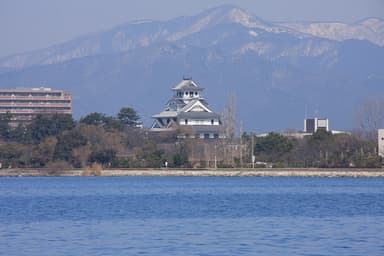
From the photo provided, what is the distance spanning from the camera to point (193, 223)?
3478 centimetres

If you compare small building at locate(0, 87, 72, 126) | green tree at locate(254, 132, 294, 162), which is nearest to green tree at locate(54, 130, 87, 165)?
green tree at locate(254, 132, 294, 162)

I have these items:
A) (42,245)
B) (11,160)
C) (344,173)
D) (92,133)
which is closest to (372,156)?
(344,173)

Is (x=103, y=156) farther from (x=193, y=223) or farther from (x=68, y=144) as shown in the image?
(x=193, y=223)

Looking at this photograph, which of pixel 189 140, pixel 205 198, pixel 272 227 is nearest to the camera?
pixel 272 227

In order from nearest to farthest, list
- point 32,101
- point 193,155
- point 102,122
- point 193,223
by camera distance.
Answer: point 193,223
point 193,155
point 102,122
point 32,101

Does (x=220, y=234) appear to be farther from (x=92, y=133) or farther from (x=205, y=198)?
(x=92, y=133)

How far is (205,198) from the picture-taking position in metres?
53.2

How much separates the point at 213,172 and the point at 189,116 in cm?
2851

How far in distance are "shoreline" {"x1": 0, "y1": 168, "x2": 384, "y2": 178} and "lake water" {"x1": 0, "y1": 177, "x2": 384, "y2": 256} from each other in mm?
24821

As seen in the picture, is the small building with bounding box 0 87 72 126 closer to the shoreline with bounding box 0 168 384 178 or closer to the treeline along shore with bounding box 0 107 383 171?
the treeline along shore with bounding box 0 107 383 171

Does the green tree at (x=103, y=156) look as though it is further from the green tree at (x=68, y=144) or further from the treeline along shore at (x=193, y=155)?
the green tree at (x=68, y=144)

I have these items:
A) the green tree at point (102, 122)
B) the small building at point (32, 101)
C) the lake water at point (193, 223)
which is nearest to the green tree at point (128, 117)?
the green tree at point (102, 122)

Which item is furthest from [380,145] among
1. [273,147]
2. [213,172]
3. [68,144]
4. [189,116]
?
[189,116]

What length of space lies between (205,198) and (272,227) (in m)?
20.4
